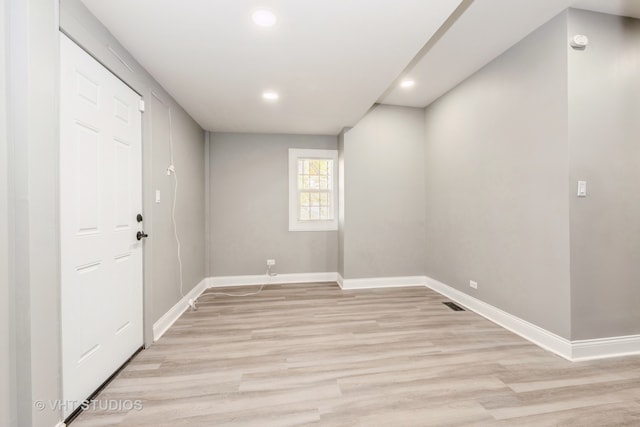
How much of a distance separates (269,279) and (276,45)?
3.32 meters

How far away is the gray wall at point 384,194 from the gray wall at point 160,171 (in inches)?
84.5

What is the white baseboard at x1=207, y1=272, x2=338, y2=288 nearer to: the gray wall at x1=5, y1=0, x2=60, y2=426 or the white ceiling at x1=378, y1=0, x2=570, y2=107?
the gray wall at x1=5, y1=0, x2=60, y2=426

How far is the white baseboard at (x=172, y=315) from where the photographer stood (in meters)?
2.49

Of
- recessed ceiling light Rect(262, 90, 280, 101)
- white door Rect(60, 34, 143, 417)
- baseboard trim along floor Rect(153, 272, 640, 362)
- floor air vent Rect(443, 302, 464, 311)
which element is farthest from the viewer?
floor air vent Rect(443, 302, 464, 311)

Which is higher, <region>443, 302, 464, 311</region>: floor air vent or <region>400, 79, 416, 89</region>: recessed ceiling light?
<region>400, 79, 416, 89</region>: recessed ceiling light

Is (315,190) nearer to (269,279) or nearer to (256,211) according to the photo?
(256,211)

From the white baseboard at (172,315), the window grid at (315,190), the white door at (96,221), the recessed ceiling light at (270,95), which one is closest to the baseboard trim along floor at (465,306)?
the white baseboard at (172,315)

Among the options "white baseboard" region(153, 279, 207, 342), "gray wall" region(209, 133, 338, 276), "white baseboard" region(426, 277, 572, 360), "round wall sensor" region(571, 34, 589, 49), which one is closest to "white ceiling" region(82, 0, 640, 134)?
"round wall sensor" region(571, 34, 589, 49)

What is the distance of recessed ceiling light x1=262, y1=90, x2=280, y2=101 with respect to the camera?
2.79 metres

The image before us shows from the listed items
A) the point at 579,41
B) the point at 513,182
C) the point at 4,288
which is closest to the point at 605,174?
the point at 513,182

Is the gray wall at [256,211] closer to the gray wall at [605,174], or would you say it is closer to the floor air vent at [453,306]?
the floor air vent at [453,306]

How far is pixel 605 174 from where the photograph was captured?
2100 mm

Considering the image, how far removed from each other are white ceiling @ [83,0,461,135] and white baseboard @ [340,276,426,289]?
250cm

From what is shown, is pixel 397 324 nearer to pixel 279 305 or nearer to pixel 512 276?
pixel 512 276
